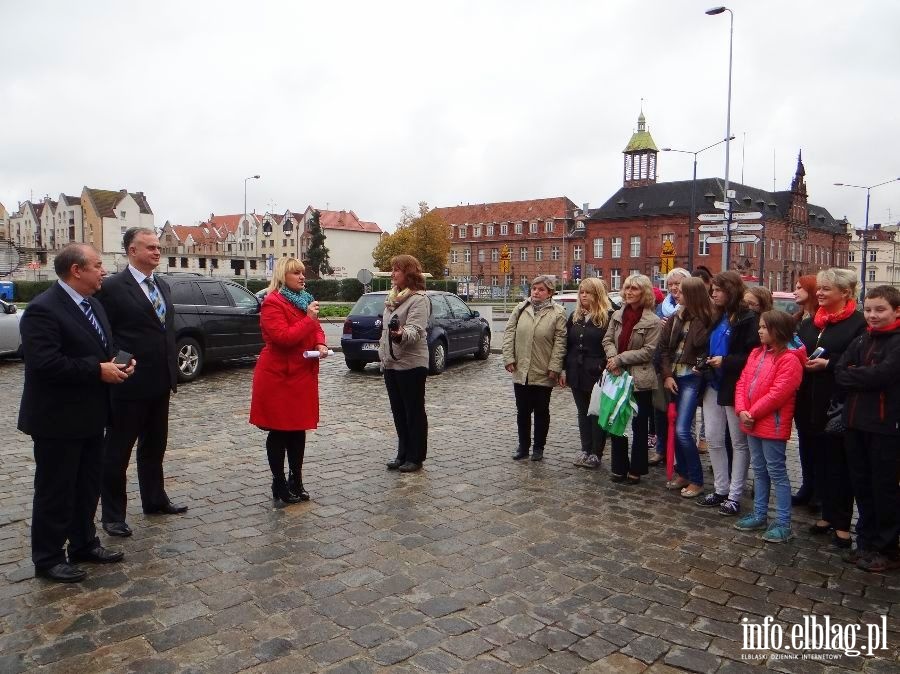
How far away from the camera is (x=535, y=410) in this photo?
7250mm

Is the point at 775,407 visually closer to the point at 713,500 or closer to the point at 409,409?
the point at 713,500

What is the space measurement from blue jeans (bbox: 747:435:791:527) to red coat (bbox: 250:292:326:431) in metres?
3.47

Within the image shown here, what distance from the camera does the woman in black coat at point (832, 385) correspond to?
4938 millimetres

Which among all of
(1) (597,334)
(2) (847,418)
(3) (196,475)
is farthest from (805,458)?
(3) (196,475)

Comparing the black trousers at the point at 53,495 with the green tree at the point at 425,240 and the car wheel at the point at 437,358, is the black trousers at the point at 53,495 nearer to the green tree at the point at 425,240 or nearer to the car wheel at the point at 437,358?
the car wheel at the point at 437,358

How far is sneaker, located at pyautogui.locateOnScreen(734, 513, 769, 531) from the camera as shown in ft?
17.0

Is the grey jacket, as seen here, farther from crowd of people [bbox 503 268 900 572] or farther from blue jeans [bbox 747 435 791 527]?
blue jeans [bbox 747 435 791 527]

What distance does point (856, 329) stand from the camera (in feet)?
16.2

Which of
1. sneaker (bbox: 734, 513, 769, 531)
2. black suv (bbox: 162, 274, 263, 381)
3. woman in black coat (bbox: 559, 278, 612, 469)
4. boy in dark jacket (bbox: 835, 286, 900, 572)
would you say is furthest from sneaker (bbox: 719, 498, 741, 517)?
black suv (bbox: 162, 274, 263, 381)

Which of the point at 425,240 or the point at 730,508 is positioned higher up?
the point at 425,240

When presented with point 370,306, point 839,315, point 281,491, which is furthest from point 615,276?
point 281,491

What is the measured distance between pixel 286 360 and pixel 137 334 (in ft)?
3.66

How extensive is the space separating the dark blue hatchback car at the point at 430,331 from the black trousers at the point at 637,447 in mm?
6734

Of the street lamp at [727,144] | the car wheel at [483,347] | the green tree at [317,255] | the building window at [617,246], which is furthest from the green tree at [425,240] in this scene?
the car wheel at [483,347]
